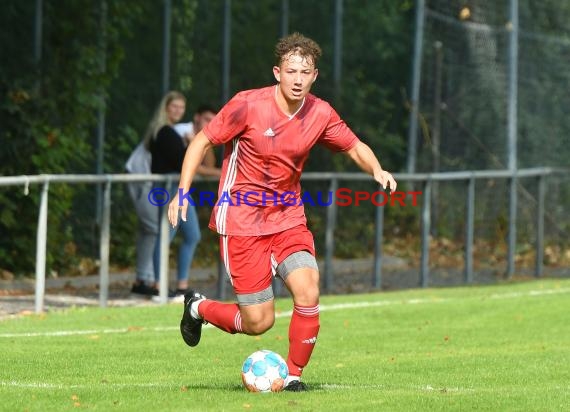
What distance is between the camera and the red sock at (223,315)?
9.91 m

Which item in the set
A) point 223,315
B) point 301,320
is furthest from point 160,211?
point 301,320

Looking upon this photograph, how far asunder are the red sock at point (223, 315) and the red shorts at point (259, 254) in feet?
0.75

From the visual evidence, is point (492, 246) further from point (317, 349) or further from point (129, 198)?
Answer: point (317, 349)

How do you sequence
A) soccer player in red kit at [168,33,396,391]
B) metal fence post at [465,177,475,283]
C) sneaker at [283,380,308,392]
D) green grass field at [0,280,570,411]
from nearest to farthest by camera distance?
green grass field at [0,280,570,411] → sneaker at [283,380,308,392] → soccer player in red kit at [168,33,396,391] → metal fence post at [465,177,475,283]

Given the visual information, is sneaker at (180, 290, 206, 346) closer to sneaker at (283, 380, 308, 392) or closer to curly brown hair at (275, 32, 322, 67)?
sneaker at (283, 380, 308, 392)

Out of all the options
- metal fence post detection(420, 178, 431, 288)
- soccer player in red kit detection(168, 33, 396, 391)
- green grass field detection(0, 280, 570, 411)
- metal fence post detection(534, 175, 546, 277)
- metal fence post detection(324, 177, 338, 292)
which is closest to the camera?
green grass field detection(0, 280, 570, 411)

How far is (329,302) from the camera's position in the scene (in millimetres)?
15898

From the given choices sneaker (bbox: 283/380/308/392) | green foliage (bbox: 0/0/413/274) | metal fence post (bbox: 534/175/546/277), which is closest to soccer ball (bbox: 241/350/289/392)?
sneaker (bbox: 283/380/308/392)

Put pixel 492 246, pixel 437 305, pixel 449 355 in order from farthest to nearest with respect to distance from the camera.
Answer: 1. pixel 492 246
2. pixel 437 305
3. pixel 449 355

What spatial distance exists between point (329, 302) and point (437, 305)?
104 centimetres

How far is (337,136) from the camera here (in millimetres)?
9828

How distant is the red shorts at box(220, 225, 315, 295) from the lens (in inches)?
378

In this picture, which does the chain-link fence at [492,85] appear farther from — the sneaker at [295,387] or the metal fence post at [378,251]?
the sneaker at [295,387]

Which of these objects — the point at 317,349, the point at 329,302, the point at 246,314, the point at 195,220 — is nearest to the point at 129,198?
the point at 195,220
